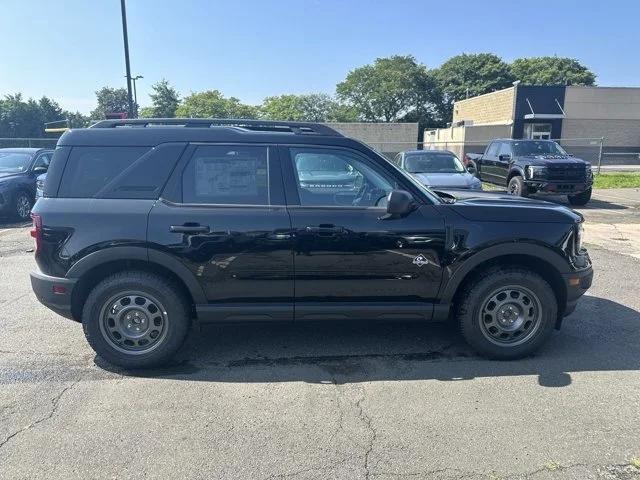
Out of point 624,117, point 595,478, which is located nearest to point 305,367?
point 595,478

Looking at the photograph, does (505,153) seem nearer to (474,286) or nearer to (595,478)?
(474,286)

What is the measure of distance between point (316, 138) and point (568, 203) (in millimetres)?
12593

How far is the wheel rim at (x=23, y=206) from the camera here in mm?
11570

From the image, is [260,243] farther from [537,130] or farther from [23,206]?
[537,130]

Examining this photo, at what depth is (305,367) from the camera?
12.9 ft

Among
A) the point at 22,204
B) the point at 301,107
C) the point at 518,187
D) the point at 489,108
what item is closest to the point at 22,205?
the point at 22,204

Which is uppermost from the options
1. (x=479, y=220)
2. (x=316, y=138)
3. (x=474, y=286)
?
(x=316, y=138)

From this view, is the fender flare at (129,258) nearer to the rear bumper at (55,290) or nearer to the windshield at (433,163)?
the rear bumper at (55,290)

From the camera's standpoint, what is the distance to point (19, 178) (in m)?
11.6

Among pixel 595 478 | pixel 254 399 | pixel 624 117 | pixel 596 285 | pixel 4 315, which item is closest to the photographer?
pixel 595 478

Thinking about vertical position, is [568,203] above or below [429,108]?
below

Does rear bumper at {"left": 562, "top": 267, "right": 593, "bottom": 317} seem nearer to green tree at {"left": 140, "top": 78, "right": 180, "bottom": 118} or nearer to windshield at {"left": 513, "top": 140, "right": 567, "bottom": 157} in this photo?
windshield at {"left": 513, "top": 140, "right": 567, "bottom": 157}

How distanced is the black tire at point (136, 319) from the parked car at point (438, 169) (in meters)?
7.44

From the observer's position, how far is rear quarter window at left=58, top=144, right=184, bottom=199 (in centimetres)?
378
